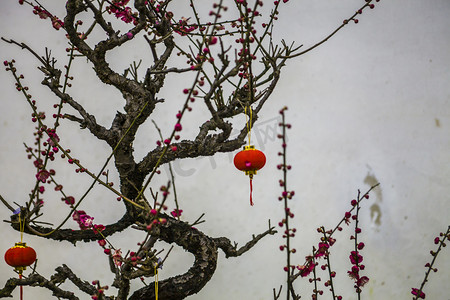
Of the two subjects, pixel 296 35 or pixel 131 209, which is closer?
pixel 131 209

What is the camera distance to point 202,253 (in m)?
1.40

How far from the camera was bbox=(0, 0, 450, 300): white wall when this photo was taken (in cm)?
190

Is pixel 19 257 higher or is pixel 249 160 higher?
pixel 249 160

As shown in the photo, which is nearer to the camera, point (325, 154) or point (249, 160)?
point (249, 160)

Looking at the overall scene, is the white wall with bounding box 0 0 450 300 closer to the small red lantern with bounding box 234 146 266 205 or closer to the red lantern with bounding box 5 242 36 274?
the red lantern with bounding box 5 242 36 274

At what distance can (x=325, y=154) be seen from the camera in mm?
2061

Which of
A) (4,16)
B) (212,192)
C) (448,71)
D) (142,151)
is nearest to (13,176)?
(142,151)

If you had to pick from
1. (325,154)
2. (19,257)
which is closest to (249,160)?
(19,257)

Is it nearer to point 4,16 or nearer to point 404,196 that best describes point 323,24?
point 404,196

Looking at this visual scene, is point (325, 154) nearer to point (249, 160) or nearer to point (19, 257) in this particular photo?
point (249, 160)

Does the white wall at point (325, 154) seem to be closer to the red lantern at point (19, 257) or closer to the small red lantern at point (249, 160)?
the red lantern at point (19, 257)

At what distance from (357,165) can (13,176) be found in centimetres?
147

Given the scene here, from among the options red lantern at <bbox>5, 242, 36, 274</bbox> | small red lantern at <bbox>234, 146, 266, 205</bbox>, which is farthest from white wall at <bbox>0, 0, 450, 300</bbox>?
small red lantern at <bbox>234, 146, 266, 205</bbox>

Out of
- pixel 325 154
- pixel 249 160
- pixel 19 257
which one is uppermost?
pixel 325 154
